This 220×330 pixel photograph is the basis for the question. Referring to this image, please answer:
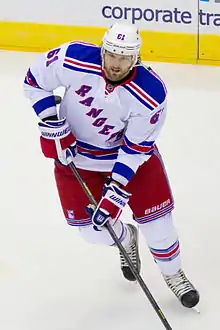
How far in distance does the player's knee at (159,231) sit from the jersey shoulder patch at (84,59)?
0.61 m

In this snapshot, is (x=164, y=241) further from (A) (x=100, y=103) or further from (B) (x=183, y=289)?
(A) (x=100, y=103)

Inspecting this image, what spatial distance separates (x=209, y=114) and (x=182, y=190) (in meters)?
0.78

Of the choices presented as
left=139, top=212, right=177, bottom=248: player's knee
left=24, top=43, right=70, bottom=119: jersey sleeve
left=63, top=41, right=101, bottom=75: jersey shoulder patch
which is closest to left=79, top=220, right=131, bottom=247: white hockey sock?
left=139, top=212, right=177, bottom=248: player's knee

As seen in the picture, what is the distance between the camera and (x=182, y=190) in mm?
4035

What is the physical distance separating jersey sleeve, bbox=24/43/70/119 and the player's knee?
0.53m

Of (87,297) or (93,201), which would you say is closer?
(93,201)

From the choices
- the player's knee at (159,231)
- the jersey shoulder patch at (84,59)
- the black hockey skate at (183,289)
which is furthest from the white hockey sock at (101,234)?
the jersey shoulder patch at (84,59)

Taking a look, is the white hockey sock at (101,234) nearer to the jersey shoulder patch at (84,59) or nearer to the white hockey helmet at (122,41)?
the jersey shoulder patch at (84,59)

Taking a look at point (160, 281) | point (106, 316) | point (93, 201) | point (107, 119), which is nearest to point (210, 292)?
point (160, 281)

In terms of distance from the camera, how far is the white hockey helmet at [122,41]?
108 inches

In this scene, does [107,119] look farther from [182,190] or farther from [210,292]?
[182,190]

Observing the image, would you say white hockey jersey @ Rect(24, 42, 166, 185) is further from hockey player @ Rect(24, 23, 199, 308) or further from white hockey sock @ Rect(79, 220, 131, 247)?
white hockey sock @ Rect(79, 220, 131, 247)

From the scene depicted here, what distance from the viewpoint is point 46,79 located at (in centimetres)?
301

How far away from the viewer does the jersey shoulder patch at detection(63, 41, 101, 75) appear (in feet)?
9.46
